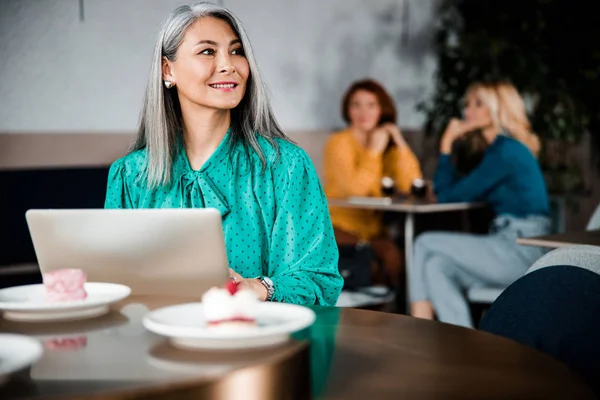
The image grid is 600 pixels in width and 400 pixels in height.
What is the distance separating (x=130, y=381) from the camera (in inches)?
33.4

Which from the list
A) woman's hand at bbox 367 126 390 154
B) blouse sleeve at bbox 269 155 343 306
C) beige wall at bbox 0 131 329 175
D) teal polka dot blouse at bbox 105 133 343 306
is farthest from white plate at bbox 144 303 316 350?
woman's hand at bbox 367 126 390 154

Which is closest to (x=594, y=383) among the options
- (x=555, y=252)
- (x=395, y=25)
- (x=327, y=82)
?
(x=555, y=252)

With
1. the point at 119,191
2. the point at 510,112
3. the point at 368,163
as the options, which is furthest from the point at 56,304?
the point at 368,163

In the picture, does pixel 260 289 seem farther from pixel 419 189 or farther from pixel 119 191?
pixel 419 189

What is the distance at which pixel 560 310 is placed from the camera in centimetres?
133

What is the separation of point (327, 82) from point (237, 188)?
405 centimetres

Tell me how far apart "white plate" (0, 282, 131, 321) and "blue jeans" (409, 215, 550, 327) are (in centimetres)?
273

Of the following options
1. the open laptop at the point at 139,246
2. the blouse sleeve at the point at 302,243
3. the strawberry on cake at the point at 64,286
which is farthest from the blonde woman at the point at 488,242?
the strawberry on cake at the point at 64,286

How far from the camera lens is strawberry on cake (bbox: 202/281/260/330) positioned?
0.97m

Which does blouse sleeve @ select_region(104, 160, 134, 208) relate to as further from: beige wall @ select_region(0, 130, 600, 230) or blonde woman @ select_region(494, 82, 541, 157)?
blonde woman @ select_region(494, 82, 541, 157)

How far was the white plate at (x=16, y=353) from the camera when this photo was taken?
854mm

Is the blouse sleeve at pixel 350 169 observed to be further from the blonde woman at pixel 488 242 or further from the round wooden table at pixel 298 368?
the round wooden table at pixel 298 368

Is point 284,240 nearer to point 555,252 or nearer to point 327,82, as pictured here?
point 555,252

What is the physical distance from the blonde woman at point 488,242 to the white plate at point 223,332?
2.82 meters
